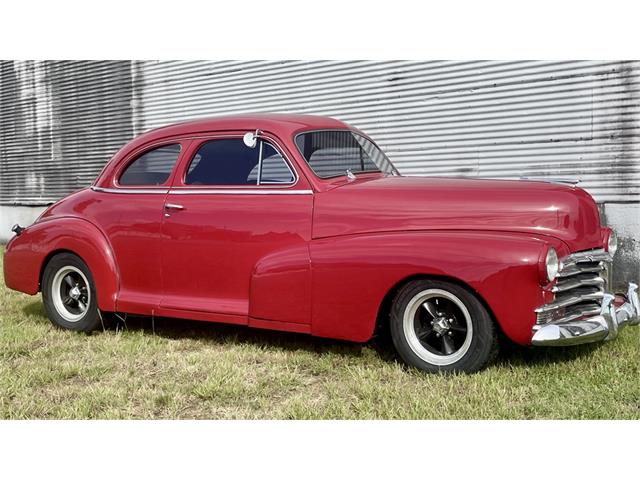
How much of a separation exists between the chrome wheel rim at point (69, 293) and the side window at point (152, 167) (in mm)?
992

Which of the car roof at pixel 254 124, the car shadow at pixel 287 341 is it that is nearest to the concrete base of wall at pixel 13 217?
the car shadow at pixel 287 341

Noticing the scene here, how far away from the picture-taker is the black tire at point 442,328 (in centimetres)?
390

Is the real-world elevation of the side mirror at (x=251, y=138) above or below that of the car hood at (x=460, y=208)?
above

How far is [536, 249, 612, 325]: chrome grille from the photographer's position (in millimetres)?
3816

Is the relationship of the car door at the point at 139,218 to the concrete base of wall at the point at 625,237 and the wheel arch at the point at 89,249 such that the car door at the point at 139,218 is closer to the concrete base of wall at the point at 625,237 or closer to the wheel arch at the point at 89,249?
the wheel arch at the point at 89,249

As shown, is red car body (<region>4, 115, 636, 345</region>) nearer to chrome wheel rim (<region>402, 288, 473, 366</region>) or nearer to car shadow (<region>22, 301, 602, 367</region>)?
chrome wheel rim (<region>402, 288, 473, 366</region>)

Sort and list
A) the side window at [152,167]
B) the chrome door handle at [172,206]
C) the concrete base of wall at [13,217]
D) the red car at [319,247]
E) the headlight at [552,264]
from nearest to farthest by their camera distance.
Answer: the headlight at [552,264], the red car at [319,247], the chrome door handle at [172,206], the side window at [152,167], the concrete base of wall at [13,217]

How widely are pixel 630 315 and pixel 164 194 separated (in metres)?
3.66

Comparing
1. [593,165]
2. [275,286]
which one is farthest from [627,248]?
[275,286]

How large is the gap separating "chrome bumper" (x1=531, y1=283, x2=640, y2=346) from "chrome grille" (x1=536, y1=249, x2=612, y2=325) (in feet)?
0.15

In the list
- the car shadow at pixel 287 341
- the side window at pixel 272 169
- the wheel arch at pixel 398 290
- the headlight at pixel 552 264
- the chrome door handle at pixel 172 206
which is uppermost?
the side window at pixel 272 169

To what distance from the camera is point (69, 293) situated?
573 cm

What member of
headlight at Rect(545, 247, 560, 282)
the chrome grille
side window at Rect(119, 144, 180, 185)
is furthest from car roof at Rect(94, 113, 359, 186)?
the chrome grille

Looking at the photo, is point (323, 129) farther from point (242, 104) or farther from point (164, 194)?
point (242, 104)
